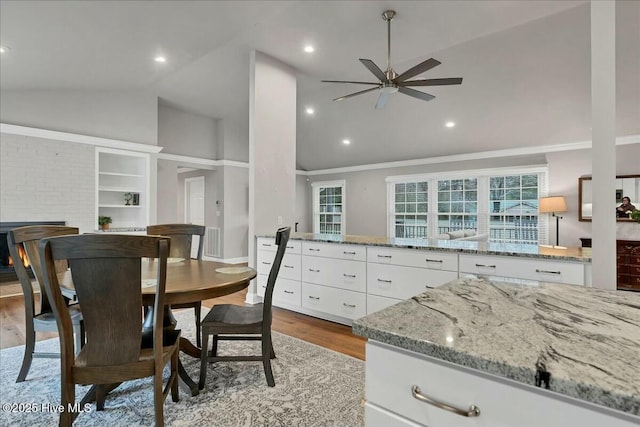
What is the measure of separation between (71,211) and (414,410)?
595cm

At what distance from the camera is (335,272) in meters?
3.54

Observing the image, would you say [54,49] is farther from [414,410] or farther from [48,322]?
[414,410]

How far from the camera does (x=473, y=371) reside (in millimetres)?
693

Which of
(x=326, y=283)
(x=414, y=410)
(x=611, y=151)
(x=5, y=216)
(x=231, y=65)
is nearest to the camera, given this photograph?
(x=414, y=410)

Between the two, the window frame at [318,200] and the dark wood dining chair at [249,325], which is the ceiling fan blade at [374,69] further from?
the window frame at [318,200]

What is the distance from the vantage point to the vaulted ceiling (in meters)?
3.45

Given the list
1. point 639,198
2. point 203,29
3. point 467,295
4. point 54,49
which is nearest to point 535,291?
point 467,295

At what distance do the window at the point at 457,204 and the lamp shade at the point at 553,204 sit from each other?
1.35m

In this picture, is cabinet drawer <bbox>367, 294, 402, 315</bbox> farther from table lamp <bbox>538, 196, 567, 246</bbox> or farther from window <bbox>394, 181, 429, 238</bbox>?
window <bbox>394, 181, 429, 238</bbox>

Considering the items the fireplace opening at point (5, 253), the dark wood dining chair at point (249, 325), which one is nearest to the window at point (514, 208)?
the dark wood dining chair at point (249, 325)

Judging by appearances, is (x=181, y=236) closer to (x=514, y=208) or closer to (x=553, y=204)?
(x=553, y=204)

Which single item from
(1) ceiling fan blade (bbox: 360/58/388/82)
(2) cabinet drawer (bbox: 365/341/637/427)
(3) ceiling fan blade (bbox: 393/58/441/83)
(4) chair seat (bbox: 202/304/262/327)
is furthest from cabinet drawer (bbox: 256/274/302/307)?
(2) cabinet drawer (bbox: 365/341/637/427)

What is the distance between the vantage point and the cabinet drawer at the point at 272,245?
3895 millimetres

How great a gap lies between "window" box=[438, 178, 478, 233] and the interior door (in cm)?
572
